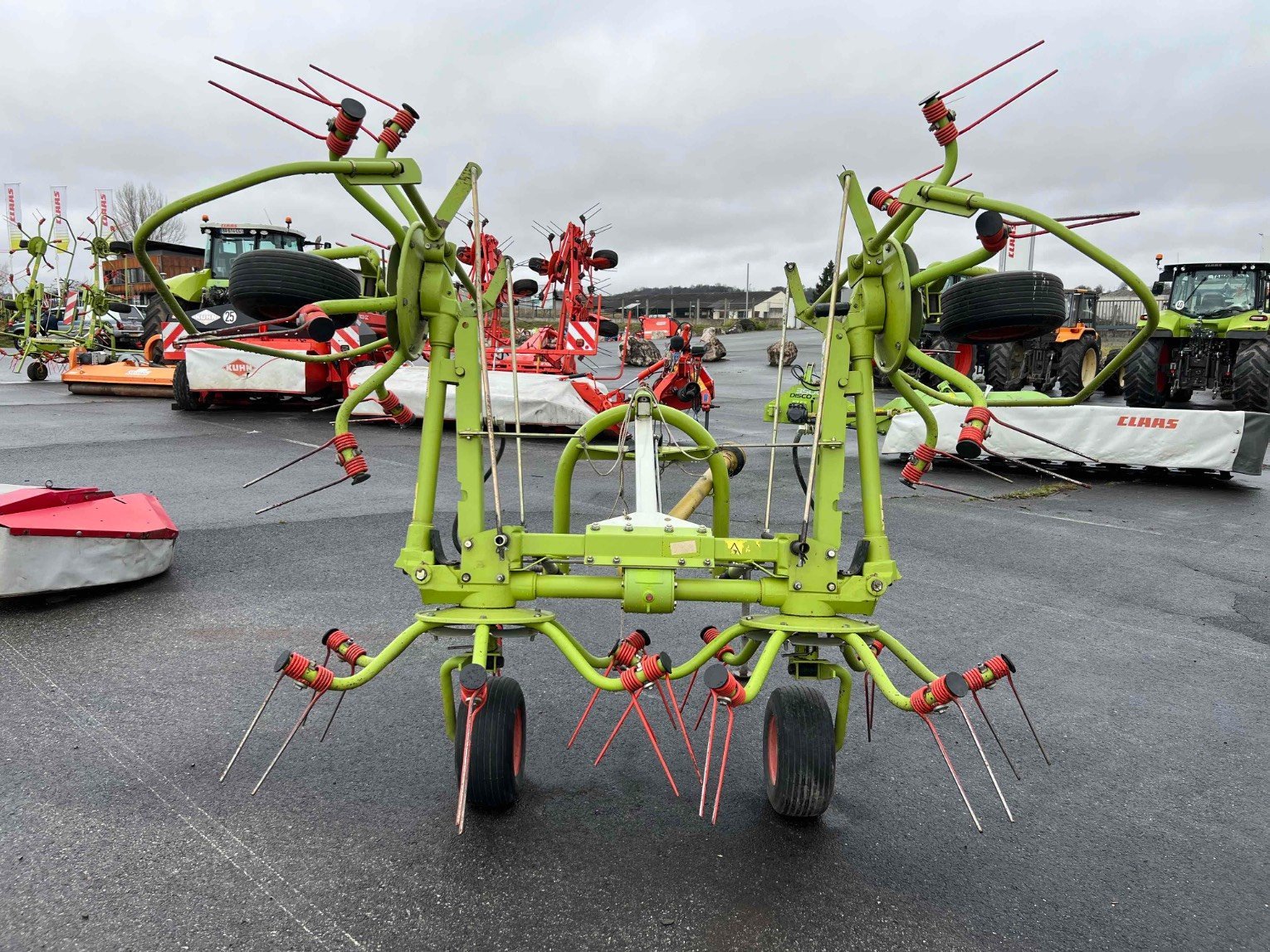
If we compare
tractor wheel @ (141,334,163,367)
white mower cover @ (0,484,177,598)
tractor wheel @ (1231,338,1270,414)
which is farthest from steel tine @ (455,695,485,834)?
tractor wheel @ (141,334,163,367)

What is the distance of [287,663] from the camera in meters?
2.59

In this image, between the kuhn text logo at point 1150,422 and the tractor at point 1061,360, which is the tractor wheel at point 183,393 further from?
the tractor at point 1061,360

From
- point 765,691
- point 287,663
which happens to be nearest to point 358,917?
point 287,663

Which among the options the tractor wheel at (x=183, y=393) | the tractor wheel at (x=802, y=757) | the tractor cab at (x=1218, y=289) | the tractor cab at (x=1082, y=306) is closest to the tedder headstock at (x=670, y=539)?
the tractor wheel at (x=802, y=757)

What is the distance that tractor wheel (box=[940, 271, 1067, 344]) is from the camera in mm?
2795

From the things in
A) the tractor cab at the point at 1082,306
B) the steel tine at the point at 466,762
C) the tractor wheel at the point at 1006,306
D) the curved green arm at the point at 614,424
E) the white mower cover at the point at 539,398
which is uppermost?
the tractor cab at the point at 1082,306

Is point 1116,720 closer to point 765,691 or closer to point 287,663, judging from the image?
point 765,691

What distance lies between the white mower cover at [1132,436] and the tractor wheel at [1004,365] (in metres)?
6.80

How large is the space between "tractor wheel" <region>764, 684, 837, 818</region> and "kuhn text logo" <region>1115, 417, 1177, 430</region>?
25.3 feet

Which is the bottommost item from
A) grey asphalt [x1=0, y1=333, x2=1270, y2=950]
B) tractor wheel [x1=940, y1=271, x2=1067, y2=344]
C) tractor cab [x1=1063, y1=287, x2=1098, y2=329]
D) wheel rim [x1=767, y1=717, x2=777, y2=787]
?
grey asphalt [x1=0, y1=333, x2=1270, y2=950]

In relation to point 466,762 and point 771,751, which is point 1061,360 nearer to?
point 771,751

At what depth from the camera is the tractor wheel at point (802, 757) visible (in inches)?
109

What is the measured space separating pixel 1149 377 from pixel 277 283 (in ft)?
47.8

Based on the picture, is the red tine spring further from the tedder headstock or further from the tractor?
the tractor
